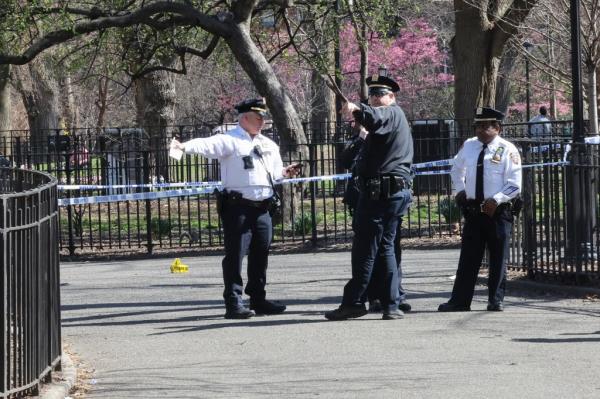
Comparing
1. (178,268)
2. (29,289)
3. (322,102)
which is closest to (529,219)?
(178,268)

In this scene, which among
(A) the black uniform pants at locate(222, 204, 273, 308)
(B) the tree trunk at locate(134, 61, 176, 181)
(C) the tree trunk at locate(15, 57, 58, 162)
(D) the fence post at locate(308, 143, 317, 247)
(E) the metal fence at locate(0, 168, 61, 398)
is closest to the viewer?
(E) the metal fence at locate(0, 168, 61, 398)

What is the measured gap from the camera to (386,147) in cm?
990

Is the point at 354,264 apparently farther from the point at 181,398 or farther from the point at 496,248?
the point at 181,398

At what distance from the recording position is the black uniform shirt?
9.77 meters

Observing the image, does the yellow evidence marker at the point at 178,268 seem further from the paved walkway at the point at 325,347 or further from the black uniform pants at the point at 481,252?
the black uniform pants at the point at 481,252

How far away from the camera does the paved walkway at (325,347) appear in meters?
7.49

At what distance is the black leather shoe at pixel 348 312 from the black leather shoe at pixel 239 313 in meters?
0.72

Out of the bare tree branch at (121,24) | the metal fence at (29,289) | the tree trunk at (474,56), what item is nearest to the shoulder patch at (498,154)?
the metal fence at (29,289)

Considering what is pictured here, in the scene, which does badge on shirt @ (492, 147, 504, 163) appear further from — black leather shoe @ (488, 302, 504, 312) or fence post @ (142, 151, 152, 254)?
fence post @ (142, 151, 152, 254)

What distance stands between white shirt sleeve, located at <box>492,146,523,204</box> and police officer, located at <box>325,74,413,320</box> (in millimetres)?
847

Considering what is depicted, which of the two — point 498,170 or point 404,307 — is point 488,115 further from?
point 404,307

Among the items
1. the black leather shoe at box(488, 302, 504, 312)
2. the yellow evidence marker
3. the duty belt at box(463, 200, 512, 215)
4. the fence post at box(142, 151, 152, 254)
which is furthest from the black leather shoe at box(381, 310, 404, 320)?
the fence post at box(142, 151, 152, 254)

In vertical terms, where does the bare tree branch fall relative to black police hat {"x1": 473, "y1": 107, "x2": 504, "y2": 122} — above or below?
above

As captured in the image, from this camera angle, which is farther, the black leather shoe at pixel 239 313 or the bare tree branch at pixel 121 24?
the bare tree branch at pixel 121 24
